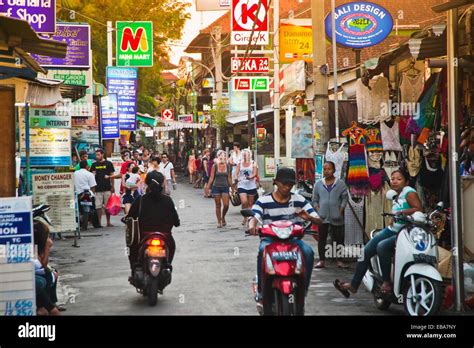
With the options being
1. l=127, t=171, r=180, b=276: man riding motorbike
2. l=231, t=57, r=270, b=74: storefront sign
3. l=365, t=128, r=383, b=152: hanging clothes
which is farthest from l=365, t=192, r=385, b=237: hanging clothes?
l=231, t=57, r=270, b=74: storefront sign

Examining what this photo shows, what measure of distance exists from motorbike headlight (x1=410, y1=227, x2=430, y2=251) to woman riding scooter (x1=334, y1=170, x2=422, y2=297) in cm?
28

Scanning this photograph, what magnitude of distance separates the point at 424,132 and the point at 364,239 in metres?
2.50

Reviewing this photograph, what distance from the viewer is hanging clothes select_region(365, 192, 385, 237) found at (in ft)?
50.0

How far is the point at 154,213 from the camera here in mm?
11625

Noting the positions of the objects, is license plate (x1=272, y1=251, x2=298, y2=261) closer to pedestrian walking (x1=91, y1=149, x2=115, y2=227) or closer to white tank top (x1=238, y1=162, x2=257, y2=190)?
white tank top (x1=238, y1=162, x2=257, y2=190)

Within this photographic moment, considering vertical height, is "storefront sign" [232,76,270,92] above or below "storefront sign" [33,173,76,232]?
above

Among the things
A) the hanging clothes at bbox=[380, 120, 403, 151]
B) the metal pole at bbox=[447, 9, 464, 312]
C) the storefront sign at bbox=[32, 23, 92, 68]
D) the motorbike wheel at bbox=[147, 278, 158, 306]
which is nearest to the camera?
the metal pole at bbox=[447, 9, 464, 312]

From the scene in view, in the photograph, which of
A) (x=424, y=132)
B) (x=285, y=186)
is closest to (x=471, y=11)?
(x=424, y=132)

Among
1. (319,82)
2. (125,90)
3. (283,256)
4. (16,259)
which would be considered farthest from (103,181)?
(283,256)

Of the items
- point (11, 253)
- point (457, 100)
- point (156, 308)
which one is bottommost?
point (156, 308)

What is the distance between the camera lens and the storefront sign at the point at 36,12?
16.0m

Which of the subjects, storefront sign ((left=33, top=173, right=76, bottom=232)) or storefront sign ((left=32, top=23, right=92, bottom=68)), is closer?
storefront sign ((left=33, top=173, right=76, bottom=232))
